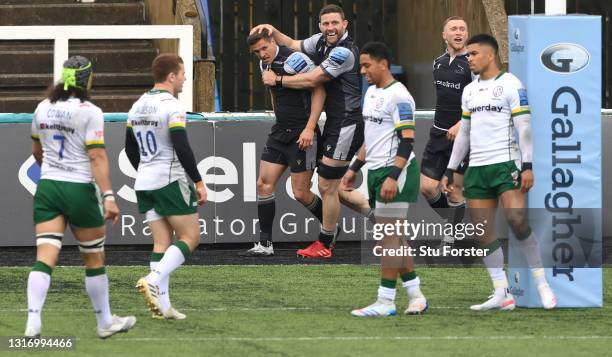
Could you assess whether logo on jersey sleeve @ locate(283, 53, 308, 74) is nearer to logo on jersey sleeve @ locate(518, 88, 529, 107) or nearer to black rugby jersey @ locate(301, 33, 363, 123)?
black rugby jersey @ locate(301, 33, 363, 123)

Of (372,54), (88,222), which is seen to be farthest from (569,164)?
(88,222)

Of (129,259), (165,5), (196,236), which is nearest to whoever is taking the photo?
(196,236)

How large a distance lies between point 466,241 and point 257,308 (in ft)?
12.9

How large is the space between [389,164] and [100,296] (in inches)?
89.8

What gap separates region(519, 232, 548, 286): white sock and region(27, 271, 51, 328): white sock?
11.4 ft

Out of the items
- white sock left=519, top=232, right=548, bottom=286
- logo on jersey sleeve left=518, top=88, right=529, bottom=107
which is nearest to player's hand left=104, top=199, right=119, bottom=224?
logo on jersey sleeve left=518, top=88, right=529, bottom=107

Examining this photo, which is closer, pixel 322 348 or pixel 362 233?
pixel 322 348

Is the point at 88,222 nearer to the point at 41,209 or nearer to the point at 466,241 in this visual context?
the point at 41,209

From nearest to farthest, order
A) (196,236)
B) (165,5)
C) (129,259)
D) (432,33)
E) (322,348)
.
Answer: (322,348), (196,236), (129,259), (165,5), (432,33)

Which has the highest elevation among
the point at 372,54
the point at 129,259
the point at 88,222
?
the point at 372,54

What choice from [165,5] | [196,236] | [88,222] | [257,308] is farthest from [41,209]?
[165,5]

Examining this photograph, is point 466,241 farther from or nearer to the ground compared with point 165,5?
nearer to the ground

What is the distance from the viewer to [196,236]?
10.2 m

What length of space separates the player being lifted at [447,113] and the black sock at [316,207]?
3.21ft
